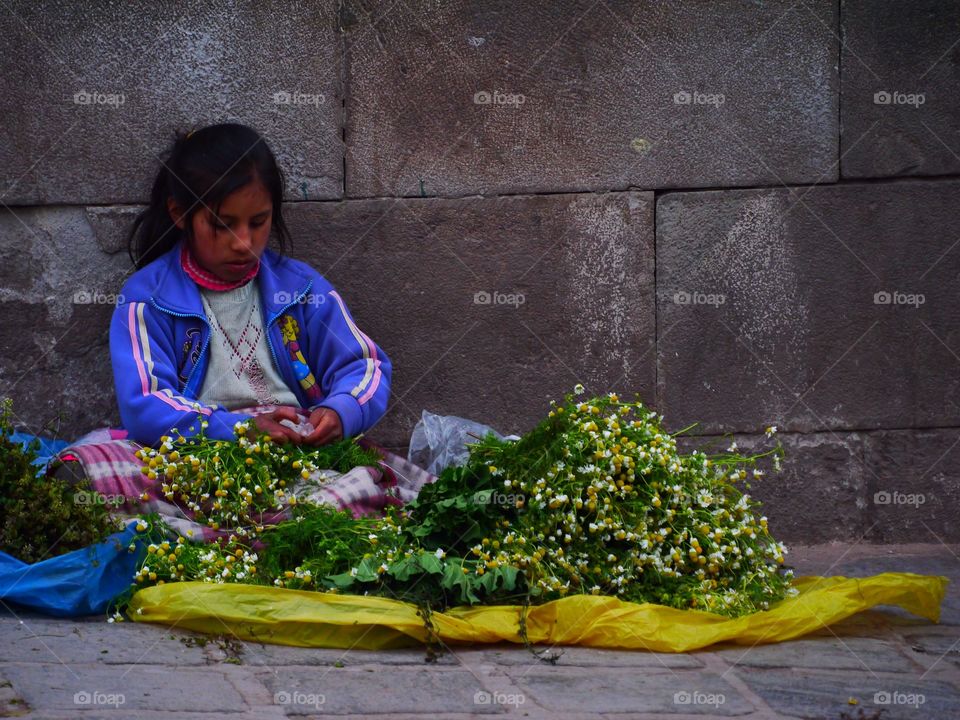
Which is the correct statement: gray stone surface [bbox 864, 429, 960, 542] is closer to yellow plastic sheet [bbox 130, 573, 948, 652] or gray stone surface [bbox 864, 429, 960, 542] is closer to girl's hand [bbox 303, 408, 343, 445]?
yellow plastic sheet [bbox 130, 573, 948, 652]

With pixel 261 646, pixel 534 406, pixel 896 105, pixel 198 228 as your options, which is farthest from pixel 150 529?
pixel 896 105

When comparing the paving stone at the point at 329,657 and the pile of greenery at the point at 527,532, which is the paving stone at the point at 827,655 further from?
the paving stone at the point at 329,657

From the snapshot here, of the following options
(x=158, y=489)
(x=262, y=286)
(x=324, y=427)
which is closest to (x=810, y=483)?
(x=324, y=427)

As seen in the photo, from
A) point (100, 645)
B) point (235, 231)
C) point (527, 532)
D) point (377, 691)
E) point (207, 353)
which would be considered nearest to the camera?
point (377, 691)

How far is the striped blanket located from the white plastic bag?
0.39m

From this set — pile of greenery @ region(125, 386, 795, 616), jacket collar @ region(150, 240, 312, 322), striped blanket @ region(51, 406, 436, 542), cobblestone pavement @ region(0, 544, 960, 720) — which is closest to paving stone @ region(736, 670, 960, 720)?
cobblestone pavement @ region(0, 544, 960, 720)

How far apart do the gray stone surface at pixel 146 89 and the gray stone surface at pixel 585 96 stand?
142 mm

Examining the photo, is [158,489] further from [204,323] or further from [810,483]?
[810,483]

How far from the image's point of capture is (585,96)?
4.56m

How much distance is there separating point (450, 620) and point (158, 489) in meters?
1.17

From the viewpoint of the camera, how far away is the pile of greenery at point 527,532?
344 cm

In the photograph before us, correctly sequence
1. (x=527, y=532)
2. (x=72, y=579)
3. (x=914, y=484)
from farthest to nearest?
(x=914, y=484) → (x=527, y=532) → (x=72, y=579)

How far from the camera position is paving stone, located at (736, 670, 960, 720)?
111 inches

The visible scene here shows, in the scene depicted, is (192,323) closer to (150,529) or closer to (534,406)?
(150,529)
